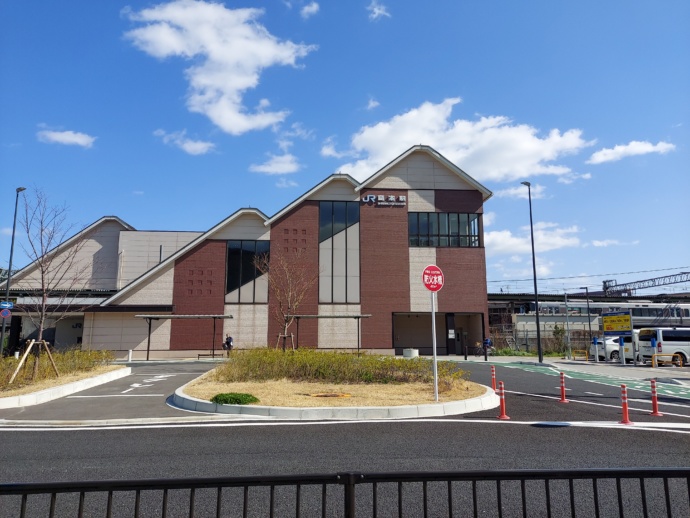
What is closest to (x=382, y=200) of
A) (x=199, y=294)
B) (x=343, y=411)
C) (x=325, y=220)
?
(x=325, y=220)

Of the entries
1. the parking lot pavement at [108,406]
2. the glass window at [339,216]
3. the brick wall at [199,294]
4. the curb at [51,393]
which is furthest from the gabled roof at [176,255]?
the parking lot pavement at [108,406]

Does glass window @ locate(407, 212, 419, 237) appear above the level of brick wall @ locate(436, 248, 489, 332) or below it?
above

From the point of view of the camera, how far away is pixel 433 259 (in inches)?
1415

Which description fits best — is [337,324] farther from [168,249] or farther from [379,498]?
[379,498]

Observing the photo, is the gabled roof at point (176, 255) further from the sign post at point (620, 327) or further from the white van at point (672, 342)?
the white van at point (672, 342)

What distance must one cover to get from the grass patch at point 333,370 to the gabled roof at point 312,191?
69.3 ft

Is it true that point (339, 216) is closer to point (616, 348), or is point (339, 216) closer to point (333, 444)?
point (616, 348)

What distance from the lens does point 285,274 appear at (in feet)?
112

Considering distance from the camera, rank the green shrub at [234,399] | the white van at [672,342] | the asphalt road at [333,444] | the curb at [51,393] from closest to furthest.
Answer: the asphalt road at [333,444], the green shrub at [234,399], the curb at [51,393], the white van at [672,342]

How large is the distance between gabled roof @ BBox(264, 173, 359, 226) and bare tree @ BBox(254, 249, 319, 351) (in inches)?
106

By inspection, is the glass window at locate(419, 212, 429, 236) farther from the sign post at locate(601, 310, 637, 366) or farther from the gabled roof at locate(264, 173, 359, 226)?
the sign post at locate(601, 310, 637, 366)

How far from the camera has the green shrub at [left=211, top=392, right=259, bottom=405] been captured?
10797mm

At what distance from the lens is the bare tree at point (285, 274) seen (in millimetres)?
33750

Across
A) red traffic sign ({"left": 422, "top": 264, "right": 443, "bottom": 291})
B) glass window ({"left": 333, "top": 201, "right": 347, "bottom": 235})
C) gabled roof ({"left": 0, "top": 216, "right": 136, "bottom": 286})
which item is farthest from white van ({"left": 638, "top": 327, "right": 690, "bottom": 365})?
gabled roof ({"left": 0, "top": 216, "right": 136, "bottom": 286})
